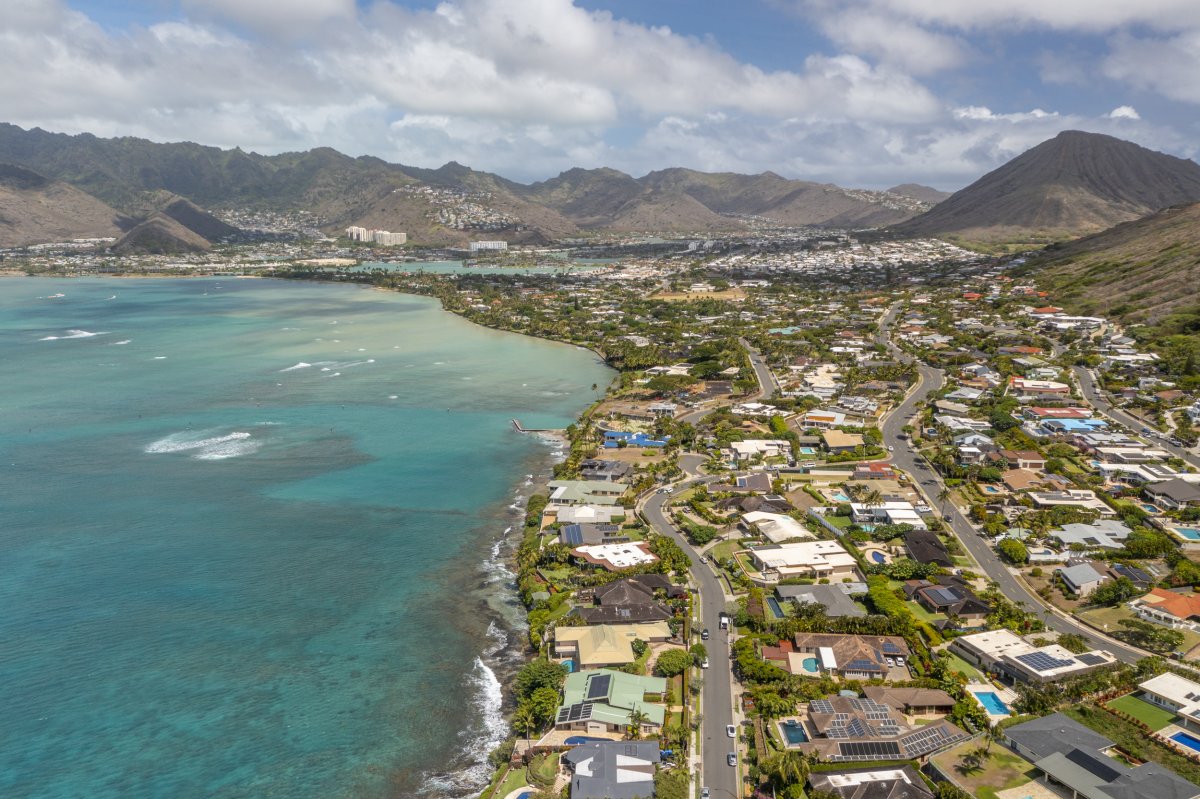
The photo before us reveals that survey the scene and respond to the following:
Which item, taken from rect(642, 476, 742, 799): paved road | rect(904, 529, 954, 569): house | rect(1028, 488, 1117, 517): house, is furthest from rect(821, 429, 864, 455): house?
rect(642, 476, 742, 799): paved road

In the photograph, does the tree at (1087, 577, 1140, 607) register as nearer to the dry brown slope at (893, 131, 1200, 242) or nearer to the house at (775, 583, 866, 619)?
the house at (775, 583, 866, 619)

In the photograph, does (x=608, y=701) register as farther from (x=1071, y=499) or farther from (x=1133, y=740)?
(x=1071, y=499)

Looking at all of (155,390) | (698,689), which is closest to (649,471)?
(698,689)

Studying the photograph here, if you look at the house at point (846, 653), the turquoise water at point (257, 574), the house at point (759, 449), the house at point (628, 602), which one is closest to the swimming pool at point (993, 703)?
the house at point (846, 653)

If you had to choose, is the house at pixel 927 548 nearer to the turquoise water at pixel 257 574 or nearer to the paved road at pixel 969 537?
the paved road at pixel 969 537

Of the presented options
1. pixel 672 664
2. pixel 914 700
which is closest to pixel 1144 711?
pixel 914 700

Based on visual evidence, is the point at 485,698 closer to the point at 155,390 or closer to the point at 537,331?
the point at 155,390

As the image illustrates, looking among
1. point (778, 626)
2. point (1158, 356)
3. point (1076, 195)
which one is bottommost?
point (778, 626)
